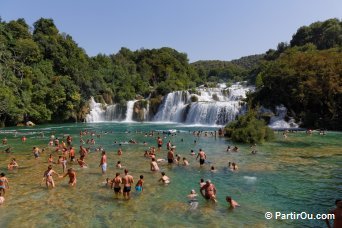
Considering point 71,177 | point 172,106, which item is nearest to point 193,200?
point 71,177

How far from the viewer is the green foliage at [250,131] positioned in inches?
1377

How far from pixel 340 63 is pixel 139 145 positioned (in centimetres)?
3071

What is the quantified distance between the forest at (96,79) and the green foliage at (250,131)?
1300 cm

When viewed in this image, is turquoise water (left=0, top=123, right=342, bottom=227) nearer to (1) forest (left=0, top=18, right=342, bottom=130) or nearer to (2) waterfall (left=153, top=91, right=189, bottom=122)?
(1) forest (left=0, top=18, right=342, bottom=130)

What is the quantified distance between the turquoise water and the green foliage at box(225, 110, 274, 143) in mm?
6471

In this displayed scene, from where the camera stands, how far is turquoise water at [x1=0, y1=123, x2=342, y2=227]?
12992 mm

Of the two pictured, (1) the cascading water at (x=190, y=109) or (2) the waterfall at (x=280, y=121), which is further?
(1) the cascading water at (x=190, y=109)

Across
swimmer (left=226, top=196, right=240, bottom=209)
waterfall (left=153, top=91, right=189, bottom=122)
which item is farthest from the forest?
swimmer (left=226, top=196, right=240, bottom=209)

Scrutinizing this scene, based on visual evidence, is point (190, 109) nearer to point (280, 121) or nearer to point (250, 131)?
point (280, 121)

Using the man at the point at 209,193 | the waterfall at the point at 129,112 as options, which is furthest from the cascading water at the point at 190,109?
the man at the point at 209,193

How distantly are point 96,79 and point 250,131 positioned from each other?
157 ft

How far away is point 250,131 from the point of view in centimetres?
3516

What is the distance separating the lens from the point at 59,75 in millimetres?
69438

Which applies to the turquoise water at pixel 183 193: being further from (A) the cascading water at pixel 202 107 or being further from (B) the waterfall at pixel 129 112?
(B) the waterfall at pixel 129 112
